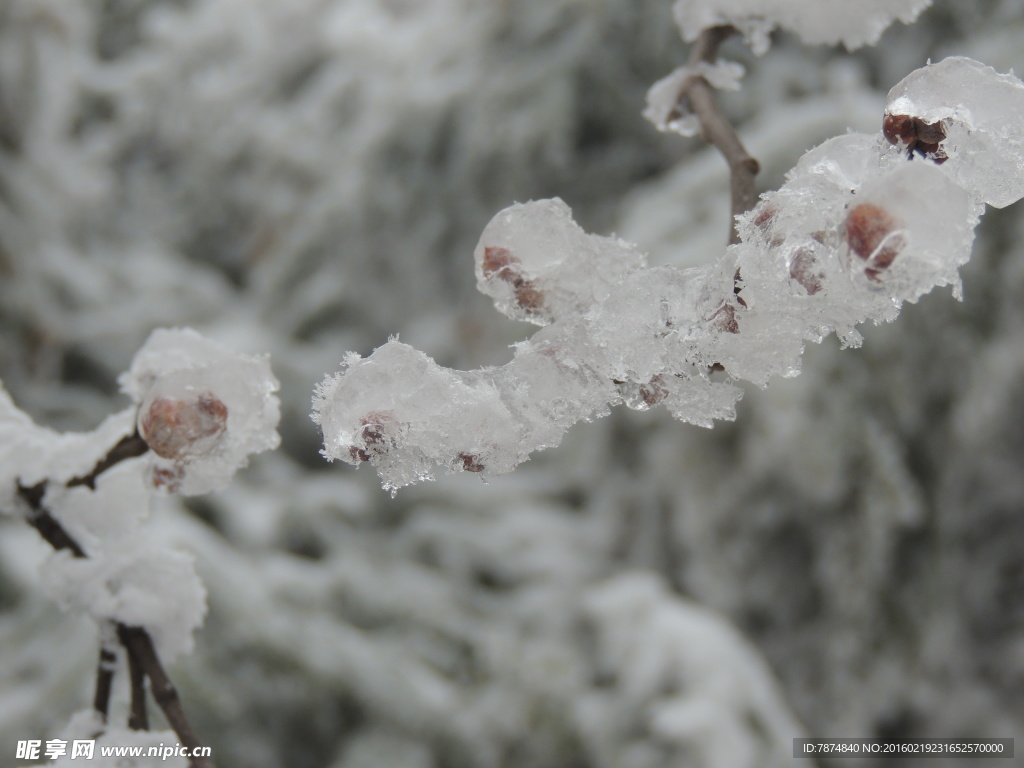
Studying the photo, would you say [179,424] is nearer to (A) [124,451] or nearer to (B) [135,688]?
(A) [124,451]

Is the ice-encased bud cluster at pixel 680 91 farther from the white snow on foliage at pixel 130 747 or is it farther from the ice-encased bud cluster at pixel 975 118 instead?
the white snow on foliage at pixel 130 747

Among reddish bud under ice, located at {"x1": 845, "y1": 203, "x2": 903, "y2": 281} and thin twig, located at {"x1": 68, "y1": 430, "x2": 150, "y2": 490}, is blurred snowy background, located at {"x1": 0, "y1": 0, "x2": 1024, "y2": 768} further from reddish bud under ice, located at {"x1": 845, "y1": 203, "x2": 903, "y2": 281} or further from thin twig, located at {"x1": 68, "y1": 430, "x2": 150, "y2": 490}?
reddish bud under ice, located at {"x1": 845, "y1": 203, "x2": 903, "y2": 281}

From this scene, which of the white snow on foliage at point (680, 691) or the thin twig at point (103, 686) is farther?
the white snow on foliage at point (680, 691)

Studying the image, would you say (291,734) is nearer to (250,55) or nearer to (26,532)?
(26,532)

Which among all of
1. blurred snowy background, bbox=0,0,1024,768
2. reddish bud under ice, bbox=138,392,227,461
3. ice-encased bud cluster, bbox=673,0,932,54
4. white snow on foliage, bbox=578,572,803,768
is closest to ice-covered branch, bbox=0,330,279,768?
reddish bud under ice, bbox=138,392,227,461

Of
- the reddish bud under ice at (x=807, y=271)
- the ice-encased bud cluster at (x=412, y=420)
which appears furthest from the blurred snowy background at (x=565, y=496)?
the reddish bud under ice at (x=807, y=271)

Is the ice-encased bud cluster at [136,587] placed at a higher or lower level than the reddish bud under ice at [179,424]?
lower

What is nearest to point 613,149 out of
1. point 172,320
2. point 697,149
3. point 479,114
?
point 697,149
